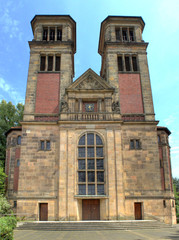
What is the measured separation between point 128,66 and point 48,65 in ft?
37.7

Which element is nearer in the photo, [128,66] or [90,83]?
[90,83]

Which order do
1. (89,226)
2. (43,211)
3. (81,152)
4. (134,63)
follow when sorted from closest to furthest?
(89,226) < (43,211) < (81,152) < (134,63)

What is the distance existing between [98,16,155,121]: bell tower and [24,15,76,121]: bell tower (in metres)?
5.80

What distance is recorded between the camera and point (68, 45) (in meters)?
34.7

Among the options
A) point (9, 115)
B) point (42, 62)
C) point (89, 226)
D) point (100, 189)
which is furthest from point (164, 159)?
point (9, 115)

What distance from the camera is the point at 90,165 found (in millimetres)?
27656

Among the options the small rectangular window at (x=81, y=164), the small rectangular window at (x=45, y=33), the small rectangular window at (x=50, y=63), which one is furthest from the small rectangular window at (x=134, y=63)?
the small rectangular window at (x=81, y=164)

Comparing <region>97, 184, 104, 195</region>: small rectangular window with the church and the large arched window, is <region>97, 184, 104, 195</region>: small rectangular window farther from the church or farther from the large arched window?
the church

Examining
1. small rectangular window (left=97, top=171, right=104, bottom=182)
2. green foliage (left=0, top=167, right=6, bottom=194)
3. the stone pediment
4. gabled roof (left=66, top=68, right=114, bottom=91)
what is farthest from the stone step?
the stone pediment

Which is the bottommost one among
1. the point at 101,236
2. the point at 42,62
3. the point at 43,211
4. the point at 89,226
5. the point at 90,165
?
the point at 89,226

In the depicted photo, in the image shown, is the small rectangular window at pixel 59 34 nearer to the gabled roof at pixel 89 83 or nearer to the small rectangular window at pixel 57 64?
the small rectangular window at pixel 57 64

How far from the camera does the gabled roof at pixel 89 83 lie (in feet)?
102

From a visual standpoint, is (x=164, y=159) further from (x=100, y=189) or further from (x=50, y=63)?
(x=50, y=63)

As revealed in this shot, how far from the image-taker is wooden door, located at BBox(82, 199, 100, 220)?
26.2 m
